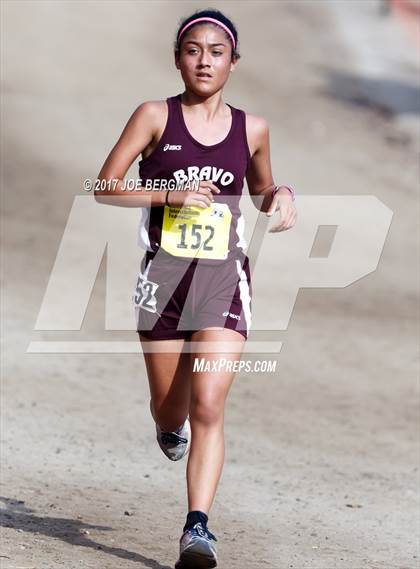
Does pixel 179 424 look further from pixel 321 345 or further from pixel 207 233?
pixel 321 345

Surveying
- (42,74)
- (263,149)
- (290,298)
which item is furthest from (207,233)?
(42,74)

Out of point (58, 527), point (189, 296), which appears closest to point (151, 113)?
point (189, 296)

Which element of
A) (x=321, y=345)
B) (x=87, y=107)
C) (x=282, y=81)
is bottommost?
(x=321, y=345)

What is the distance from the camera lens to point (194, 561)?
18.3 feet

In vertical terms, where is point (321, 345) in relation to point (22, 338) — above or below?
above

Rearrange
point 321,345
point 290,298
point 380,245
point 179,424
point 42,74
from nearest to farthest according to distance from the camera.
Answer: point 179,424
point 321,345
point 290,298
point 380,245
point 42,74

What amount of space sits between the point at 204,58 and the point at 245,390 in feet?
17.9

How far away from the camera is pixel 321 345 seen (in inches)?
492

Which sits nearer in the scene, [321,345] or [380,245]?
[321,345]

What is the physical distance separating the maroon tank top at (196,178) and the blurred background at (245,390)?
5.02ft

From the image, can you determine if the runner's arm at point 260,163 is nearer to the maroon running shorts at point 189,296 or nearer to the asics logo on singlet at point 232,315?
the maroon running shorts at point 189,296

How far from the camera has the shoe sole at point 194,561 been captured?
5.54 m

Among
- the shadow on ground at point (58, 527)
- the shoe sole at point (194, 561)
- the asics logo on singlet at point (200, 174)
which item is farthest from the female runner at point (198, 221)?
the shadow on ground at point (58, 527)

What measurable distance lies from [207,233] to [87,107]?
18.5m
